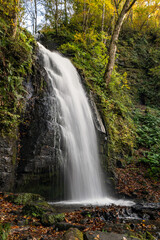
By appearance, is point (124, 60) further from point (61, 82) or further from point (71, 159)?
point (71, 159)

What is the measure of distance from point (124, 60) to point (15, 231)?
18194 mm

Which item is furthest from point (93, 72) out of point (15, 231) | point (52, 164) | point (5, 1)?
point (15, 231)

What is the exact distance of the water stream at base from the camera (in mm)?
6246

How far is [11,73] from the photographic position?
5.39m

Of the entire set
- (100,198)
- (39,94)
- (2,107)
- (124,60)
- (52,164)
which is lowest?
(100,198)

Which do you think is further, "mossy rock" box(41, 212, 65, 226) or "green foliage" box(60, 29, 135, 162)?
"green foliage" box(60, 29, 135, 162)

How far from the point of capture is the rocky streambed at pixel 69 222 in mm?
2814

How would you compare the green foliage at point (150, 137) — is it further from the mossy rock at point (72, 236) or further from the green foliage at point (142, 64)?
the mossy rock at point (72, 236)

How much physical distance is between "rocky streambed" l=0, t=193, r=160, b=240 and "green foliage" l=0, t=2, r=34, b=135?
2175 mm

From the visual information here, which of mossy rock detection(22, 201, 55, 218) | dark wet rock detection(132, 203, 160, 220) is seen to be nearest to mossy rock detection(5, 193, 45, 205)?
mossy rock detection(22, 201, 55, 218)

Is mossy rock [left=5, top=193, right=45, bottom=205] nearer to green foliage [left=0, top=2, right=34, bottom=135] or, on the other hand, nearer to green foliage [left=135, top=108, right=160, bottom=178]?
green foliage [left=0, top=2, right=34, bottom=135]

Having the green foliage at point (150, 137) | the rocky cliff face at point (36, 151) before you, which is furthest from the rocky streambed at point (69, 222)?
the green foliage at point (150, 137)

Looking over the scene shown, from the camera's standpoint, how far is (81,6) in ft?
54.3

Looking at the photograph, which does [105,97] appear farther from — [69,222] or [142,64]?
[142,64]
